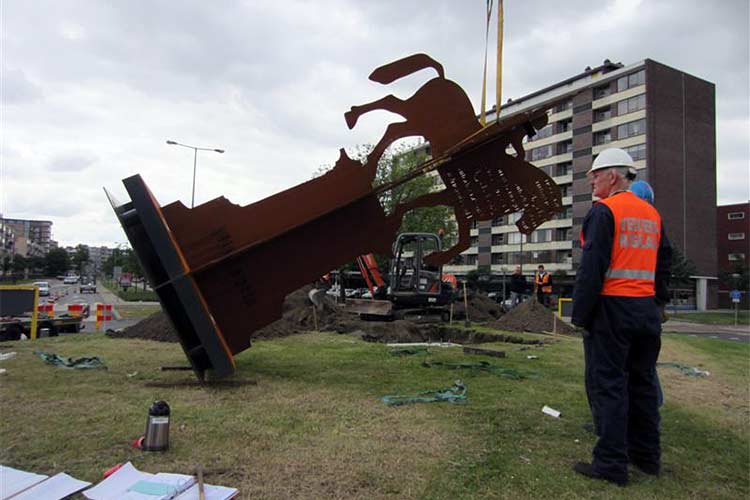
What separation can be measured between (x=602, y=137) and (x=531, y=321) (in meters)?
49.8

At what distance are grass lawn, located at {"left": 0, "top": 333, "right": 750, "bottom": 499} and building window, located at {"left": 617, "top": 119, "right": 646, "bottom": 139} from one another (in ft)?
172

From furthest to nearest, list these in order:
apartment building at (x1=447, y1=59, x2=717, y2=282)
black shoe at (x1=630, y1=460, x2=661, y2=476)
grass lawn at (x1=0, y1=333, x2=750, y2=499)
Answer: apartment building at (x1=447, y1=59, x2=717, y2=282) < black shoe at (x1=630, y1=460, x2=661, y2=476) < grass lawn at (x1=0, y1=333, x2=750, y2=499)

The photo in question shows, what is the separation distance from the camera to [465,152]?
6.74m

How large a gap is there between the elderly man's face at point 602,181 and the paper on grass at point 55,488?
3.72 m

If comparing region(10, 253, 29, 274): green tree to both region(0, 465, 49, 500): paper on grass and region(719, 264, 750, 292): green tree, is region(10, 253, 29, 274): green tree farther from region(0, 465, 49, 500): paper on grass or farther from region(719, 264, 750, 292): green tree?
region(719, 264, 750, 292): green tree

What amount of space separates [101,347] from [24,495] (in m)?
6.57

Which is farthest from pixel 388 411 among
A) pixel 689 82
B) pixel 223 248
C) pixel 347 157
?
pixel 689 82

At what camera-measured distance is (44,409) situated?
461 cm

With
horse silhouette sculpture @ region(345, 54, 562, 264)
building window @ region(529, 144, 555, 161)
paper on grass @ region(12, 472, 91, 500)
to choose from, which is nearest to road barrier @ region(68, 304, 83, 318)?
horse silhouette sculpture @ region(345, 54, 562, 264)

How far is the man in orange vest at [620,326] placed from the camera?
3.34m

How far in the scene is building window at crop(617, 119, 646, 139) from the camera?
5281 centimetres

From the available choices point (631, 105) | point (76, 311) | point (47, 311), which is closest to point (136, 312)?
point (47, 311)

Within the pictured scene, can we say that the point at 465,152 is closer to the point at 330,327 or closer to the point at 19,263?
the point at 330,327

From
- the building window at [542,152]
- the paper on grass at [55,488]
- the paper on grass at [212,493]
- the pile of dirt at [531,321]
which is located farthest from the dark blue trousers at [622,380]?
the building window at [542,152]
